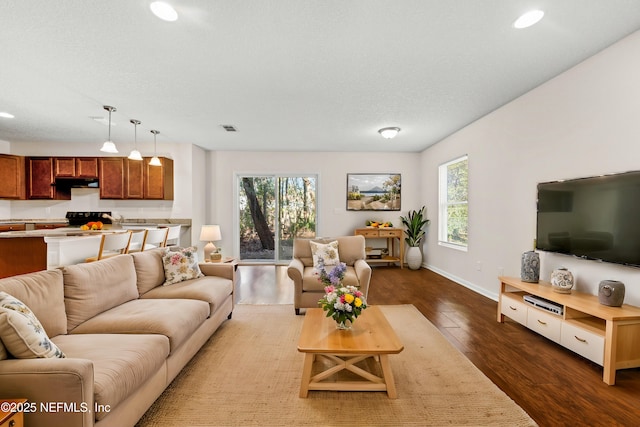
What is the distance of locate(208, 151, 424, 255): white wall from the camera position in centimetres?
643

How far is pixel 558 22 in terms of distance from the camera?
6.91 ft

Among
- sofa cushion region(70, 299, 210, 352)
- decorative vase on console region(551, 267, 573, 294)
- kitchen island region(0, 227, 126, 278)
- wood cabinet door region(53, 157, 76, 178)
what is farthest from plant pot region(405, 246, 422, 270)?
wood cabinet door region(53, 157, 76, 178)

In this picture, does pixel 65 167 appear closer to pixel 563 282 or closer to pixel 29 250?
pixel 29 250

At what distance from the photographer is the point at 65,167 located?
18.5 feet

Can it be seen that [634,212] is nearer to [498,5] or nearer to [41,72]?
[498,5]

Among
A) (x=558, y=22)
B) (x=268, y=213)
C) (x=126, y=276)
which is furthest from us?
(x=268, y=213)

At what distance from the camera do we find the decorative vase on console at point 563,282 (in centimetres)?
259

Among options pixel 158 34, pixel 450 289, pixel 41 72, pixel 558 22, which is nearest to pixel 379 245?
pixel 450 289

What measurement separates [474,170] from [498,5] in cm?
287

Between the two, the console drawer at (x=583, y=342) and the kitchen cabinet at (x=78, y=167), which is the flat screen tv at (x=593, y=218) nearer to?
the console drawer at (x=583, y=342)

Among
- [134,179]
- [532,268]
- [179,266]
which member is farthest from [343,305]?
[134,179]

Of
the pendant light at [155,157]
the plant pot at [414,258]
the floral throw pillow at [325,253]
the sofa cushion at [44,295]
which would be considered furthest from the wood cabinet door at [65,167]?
the plant pot at [414,258]

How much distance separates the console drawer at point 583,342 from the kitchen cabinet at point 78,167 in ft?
24.7

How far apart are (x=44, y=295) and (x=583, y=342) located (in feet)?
12.7
